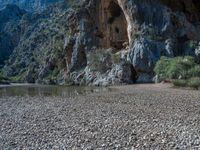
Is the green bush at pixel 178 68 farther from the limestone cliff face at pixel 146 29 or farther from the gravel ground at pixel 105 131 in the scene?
the gravel ground at pixel 105 131

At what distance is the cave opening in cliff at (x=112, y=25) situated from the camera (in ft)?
319

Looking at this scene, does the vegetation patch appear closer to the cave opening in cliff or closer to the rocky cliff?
the rocky cliff

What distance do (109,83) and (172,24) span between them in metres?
22.2

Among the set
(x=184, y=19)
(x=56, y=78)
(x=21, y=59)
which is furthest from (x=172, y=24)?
(x=21, y=59)

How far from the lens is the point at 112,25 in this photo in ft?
323

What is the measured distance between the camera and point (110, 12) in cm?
9919

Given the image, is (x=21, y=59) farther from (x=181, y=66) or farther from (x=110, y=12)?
(x=181, y=66)

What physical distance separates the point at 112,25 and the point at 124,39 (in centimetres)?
561

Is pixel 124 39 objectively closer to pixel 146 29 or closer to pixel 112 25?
pixel 112 25

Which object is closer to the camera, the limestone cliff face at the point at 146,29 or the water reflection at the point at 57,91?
the water reflection at the point at 57,91

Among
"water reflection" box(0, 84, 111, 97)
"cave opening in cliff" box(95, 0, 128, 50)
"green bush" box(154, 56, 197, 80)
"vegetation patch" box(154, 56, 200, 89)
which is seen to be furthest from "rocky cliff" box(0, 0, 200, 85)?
"water reflection" box(0, 84, 111, 97)

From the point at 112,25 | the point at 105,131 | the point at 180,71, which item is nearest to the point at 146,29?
the point at 112,25

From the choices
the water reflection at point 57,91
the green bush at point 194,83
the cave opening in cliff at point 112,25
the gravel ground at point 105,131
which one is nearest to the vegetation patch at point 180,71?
the green bush at point 194,83

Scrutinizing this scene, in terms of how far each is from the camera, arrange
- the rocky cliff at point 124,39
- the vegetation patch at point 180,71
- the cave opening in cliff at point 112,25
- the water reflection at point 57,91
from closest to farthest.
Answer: the water reflection at point 57,91
the vegetation patch at point 180,71
the rocky cliff at point 124,39
the cave opening in cliff at point 112,25
